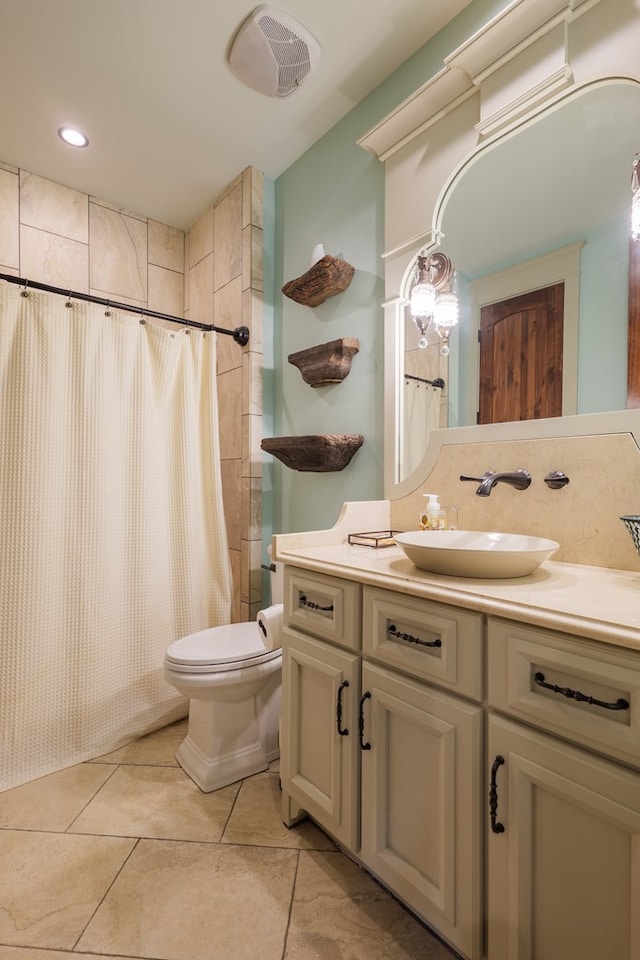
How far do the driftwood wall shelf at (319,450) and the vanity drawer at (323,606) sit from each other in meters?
0.57

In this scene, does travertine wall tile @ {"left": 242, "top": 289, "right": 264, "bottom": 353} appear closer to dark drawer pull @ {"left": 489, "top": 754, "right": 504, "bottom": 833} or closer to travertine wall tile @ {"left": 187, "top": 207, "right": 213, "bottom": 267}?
travertine wall tile @ {"left": 187, "top": 207, "right": 213, "bottom": 267}

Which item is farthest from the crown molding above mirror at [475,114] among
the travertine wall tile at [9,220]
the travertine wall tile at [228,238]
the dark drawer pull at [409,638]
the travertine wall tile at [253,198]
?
the travertine wall tile at [9,220]

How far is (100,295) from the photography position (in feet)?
8.17

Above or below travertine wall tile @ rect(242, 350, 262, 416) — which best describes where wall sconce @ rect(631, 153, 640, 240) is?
above

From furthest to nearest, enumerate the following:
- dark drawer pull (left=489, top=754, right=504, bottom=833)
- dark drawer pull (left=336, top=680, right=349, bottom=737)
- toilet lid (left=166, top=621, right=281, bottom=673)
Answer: toilet lid (left=166, top=621, right=281, bottom=673) → dark drawer pull (left=336, top=680, right=349, bottom=737) → dark drawer pull (left=489, top=754, right=504, bottom=833)

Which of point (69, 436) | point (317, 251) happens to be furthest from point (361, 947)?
point (317, 251)

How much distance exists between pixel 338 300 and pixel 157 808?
201 cm

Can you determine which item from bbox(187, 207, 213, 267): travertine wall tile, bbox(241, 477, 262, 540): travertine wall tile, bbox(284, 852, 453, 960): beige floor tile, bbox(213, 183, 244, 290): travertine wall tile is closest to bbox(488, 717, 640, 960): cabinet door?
bbox(284, 852, 453, 960): beige floor tile

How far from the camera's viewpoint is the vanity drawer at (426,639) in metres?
0.86

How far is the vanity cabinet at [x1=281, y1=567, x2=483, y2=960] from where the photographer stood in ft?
2.84

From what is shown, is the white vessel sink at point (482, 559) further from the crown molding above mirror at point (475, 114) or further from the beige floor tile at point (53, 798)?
the beige floor tile at point (53, 798)

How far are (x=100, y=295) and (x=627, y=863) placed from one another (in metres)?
2.94

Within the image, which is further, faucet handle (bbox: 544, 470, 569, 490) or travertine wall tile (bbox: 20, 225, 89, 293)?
travertine wall tile (bbox: 20, 225, 89, 293)

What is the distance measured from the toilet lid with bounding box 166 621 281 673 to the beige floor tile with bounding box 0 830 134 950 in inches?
20.6
